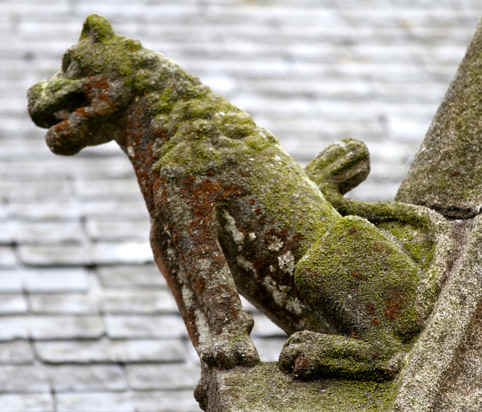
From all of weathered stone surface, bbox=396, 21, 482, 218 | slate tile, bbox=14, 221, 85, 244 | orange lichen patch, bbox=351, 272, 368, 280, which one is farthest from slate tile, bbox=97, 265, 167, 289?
orange lichen patch, bbox=351, 272, 368, 280

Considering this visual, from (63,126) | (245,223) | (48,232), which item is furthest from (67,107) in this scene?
(48,232)

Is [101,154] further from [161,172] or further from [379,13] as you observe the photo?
[161,172]

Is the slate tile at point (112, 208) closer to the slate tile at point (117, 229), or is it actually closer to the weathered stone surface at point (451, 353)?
the slate tile at point (117, 229)

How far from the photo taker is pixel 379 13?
5891 mm

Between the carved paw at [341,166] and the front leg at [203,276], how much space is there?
0.30 metres

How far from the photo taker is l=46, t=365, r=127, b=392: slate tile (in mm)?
3883

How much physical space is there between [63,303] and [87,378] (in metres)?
0.40

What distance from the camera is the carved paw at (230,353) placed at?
2.17 metres

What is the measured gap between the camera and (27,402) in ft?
12.5

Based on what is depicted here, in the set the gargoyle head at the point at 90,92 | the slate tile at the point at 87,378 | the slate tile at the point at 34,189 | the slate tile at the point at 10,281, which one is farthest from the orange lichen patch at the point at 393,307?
the slate tile at the point at 34,189

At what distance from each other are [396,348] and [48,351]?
2192 mm

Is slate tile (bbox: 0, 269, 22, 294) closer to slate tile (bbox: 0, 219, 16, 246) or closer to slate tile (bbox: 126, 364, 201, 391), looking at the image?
slate tile (bbox: 0, 219, 16, 246)

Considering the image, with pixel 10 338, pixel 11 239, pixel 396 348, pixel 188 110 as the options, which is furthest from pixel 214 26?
pixel 396 348

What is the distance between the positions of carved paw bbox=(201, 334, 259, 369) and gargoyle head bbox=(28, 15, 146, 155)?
0.60 m
